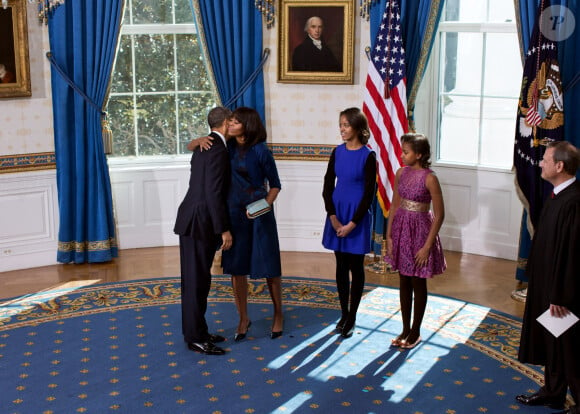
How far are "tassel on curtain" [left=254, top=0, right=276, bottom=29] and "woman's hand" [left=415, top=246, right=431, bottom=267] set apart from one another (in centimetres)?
358

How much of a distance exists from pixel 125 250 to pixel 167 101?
5.41 feet

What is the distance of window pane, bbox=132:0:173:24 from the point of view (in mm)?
7992

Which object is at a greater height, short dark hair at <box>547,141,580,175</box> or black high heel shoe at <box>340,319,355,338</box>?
short dark hair at <box>547,141,580,175</box>

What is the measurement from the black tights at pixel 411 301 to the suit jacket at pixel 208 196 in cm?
129

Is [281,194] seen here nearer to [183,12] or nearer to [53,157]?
[183,12]

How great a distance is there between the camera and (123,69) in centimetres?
809

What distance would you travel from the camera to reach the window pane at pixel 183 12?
8039mm

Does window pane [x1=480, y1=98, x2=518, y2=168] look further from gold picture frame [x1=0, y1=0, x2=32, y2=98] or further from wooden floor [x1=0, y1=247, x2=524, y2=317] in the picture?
gold picture frame [x1=0, y1=0, x2=32, y2=98]

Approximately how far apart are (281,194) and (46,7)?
2.94 metres

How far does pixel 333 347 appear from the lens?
539 centimetres

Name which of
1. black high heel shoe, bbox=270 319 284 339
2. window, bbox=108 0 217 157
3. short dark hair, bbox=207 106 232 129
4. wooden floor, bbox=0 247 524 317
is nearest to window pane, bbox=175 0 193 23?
window, bbox=108 0 217 157

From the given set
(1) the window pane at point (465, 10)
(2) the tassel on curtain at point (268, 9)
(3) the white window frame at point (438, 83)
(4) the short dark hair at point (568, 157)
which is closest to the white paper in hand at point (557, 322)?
(4) the short dark hair at point (568, 157)

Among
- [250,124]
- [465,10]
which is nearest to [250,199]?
[250,124]

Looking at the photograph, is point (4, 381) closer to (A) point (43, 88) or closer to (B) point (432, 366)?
(B) point (432, 366)
